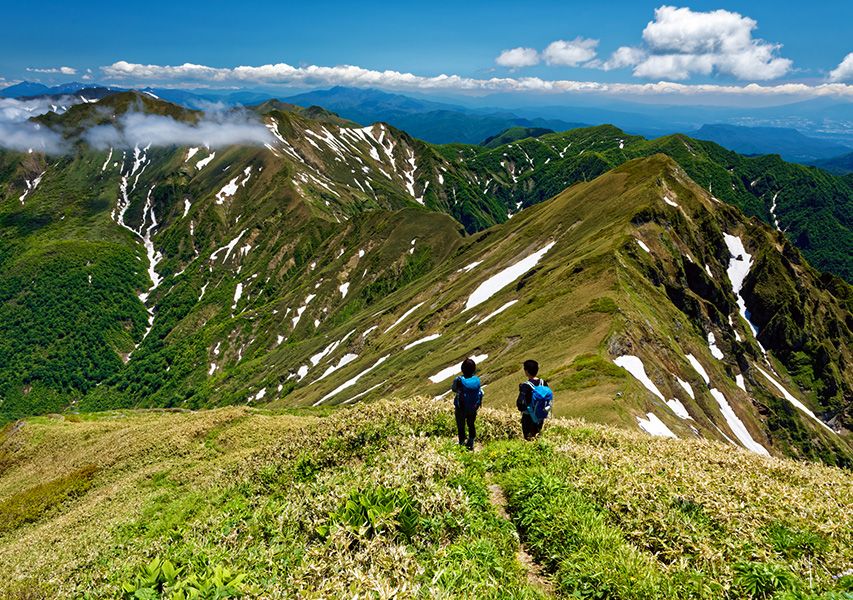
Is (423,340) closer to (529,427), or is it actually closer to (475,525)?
(529,427)

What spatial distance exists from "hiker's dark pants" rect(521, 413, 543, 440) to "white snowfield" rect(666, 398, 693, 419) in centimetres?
3474

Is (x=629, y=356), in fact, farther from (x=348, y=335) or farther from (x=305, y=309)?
(x=305, y=309)

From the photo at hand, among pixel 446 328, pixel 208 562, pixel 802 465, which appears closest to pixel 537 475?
pixel 208 562

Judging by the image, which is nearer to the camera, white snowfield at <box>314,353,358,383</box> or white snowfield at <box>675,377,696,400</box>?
white snowfield at <box>675,377,696,400</box>

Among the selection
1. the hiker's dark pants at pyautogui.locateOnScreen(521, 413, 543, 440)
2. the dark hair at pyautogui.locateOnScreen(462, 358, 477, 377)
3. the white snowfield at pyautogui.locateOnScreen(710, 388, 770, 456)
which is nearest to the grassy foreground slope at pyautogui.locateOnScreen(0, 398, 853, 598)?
the hiker's dark pants at pyautogui.locateOnScreen(521, 413, 543, 440)

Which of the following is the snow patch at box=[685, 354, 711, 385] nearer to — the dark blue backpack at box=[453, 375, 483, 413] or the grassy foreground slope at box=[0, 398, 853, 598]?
the grassy foreground slope at box=[0, 398, 853, 598]

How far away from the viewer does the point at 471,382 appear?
16375mm

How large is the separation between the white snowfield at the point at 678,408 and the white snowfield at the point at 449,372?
76.1ft

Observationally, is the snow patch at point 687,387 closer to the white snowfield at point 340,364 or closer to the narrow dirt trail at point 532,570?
the narrow dirt trail at point 532,570

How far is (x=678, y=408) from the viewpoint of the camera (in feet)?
157

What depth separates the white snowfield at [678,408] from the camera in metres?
46.4

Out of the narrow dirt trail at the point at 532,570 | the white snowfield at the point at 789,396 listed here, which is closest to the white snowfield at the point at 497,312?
the white snowfield at the point at 789,396

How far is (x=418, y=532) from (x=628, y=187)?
111009 millimetres

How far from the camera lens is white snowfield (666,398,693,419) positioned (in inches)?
1826
